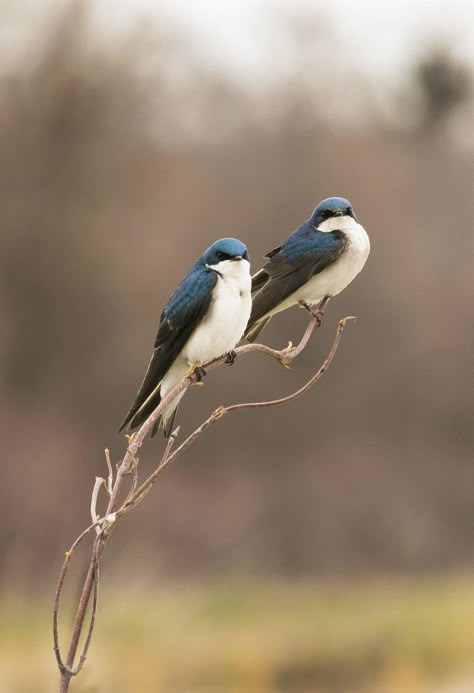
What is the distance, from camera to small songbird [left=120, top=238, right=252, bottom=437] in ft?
6.23

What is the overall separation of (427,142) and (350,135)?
59.3 inches

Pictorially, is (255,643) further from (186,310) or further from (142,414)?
(142,414)

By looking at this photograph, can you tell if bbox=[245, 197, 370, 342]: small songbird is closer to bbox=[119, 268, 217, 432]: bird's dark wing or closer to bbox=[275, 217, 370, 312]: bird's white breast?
bbox=[275, 217, 370, 312]: bird's white breast

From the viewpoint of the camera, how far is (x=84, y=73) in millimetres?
14680

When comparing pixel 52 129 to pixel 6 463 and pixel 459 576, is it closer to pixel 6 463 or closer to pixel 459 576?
pixel 6 463

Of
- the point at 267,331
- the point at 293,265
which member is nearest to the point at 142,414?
the point at 293,265

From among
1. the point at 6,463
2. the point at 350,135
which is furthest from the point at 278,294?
the point at 350,135

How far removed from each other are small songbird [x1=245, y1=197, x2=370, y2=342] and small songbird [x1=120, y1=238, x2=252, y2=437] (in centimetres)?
14

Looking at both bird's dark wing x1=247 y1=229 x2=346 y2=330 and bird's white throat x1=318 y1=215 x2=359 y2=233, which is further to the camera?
bird's white throat x1=318 y1=215 x2=359 y2=233

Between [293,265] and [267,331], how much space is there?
12161 millimetres

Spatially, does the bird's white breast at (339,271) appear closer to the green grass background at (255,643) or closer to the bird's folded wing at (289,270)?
the bird's folded wing at (289,270)

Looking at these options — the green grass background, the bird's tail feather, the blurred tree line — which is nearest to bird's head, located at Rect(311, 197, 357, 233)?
the bird's tail feather

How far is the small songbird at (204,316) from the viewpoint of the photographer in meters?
1.90

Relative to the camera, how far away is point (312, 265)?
223cm
